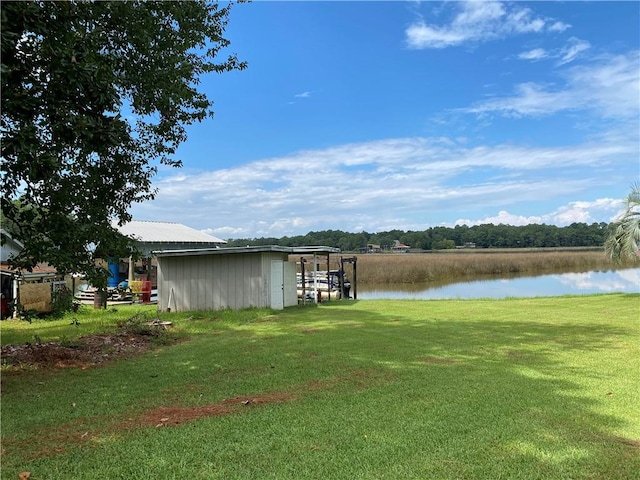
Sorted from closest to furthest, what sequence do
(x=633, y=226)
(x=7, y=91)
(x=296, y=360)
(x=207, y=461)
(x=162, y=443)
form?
(x=207, y=461), (x=162, y=443), (x=7, y=91), (x=296, y=360), (x=633, y=226)

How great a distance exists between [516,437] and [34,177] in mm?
5226

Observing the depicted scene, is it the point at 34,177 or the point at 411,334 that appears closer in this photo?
the point at 34,177

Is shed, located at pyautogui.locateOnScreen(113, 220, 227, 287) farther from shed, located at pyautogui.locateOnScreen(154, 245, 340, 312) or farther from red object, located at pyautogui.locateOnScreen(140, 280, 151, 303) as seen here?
shed, located at pyautogui.locateOnScreen(154, 245, 340, 312)

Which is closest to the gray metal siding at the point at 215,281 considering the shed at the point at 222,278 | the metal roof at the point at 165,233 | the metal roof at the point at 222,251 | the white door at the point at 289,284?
the shed at the point at 222,278

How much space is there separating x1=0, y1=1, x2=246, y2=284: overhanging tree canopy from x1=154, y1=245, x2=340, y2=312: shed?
769cm

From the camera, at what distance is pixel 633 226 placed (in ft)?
55.9

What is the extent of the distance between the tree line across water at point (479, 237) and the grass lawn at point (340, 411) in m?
65.3

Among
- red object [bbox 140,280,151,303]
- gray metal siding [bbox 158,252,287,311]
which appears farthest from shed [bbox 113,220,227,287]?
gray metal siding [bbox 158,252,287,311]

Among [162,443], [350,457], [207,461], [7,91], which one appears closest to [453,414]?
[350,457]

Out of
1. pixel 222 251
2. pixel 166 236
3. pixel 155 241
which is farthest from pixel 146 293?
pixel 222 251

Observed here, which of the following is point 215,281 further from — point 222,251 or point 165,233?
point 165,233

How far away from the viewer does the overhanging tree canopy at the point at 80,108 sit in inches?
187

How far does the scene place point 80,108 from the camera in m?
5.36

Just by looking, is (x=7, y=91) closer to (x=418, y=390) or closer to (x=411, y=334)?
(x=418, y=390)
